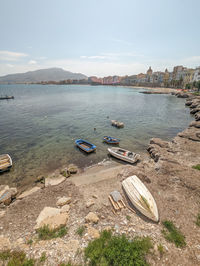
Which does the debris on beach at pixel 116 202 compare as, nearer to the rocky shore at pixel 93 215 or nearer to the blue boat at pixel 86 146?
the rocky shore at pixel 93 215

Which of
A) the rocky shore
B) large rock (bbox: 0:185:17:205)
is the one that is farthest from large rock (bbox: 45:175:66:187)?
large rock (bbox: 0:185:17:205)

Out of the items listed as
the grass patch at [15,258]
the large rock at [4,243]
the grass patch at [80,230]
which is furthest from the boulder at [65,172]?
the grass patch at [15,258]

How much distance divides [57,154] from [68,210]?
455 inches

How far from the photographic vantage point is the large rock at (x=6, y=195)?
10325 mm

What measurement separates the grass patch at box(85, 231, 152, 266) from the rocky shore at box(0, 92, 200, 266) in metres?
0.36

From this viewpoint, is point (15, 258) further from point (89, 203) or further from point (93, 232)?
point (89, 203)

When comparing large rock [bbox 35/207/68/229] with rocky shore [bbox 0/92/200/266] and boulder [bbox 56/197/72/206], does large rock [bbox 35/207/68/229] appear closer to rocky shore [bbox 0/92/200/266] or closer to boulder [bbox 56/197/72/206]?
rocky shore [bbox 0/92/200/266]

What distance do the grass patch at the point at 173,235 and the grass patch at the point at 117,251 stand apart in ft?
4.14

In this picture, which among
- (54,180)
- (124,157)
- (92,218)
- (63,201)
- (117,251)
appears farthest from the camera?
(124,157)

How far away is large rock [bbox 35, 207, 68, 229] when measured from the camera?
6.91 metres

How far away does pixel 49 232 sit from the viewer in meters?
6.54

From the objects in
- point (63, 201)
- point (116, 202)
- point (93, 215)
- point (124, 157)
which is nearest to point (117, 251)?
point (93, 215)

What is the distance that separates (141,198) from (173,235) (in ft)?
7.81

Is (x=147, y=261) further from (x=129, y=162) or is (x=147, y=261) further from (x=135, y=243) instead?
(x=129, y=162)
